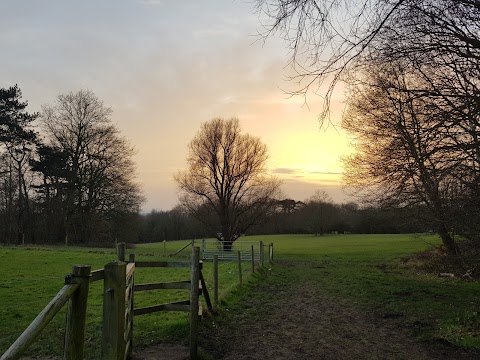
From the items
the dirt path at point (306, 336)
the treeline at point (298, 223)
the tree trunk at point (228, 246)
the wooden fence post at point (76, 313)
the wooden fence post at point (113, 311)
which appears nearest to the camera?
the wooden fence post at point (76, 313)

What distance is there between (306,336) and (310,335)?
0.39 feet

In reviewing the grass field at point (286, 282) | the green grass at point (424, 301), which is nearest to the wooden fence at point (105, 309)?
the grass field at point (286, 282)

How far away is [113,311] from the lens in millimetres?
4379

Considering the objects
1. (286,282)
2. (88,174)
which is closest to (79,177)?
(88,174)

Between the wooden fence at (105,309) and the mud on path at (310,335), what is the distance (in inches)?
45.8

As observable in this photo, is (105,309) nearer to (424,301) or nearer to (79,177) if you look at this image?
(424,301)

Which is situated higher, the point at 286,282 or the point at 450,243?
the point at 450,243

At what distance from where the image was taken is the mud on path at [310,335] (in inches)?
268

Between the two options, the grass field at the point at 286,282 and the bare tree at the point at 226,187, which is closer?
the grass field at the point at 286,282

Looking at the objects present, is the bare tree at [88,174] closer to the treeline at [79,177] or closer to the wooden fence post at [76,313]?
the treeline at [79,177]

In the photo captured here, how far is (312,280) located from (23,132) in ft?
124

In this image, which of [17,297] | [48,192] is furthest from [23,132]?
[17,297]

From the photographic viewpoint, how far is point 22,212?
163 feet

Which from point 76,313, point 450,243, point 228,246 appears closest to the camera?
point 76,313
